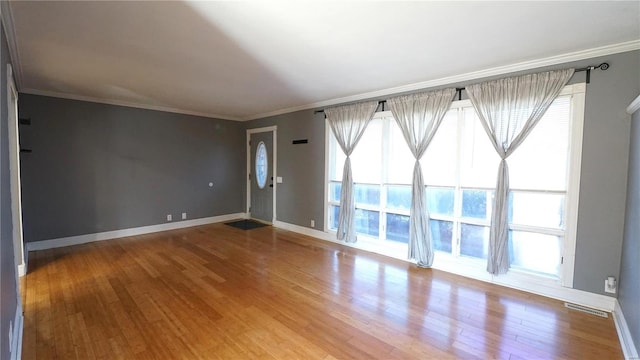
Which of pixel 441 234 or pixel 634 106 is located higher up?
pixel 634 106

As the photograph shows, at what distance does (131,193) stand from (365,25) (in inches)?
203

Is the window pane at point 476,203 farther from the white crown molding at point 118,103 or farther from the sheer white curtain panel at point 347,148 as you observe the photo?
the white crown molding at point 118,103

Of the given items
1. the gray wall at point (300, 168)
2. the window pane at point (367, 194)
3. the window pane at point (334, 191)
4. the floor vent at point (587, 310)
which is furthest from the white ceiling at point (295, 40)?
the floor vent at point (587, 310)

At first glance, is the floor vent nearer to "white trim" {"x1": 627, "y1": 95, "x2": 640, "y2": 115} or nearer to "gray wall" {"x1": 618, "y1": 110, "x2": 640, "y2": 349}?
"gray wall" {"x1": 618, "y1": 110, "x2": 640, "y2": 349}

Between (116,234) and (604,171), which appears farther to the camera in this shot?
(116,234)

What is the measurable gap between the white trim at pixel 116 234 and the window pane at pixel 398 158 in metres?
4.24

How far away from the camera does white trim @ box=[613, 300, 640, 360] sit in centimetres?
196

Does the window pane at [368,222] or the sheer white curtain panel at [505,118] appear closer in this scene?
the sheer white curtain panel at [505,118]

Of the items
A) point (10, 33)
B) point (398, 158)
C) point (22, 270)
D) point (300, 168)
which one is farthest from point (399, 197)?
point (22, 270)

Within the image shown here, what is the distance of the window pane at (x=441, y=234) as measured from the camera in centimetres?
367

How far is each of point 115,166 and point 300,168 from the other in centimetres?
341

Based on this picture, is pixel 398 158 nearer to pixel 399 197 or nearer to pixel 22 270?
pixel 399 197

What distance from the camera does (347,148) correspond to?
4605mm

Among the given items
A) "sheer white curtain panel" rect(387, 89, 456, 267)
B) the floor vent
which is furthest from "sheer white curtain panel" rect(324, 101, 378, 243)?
the floor vent
